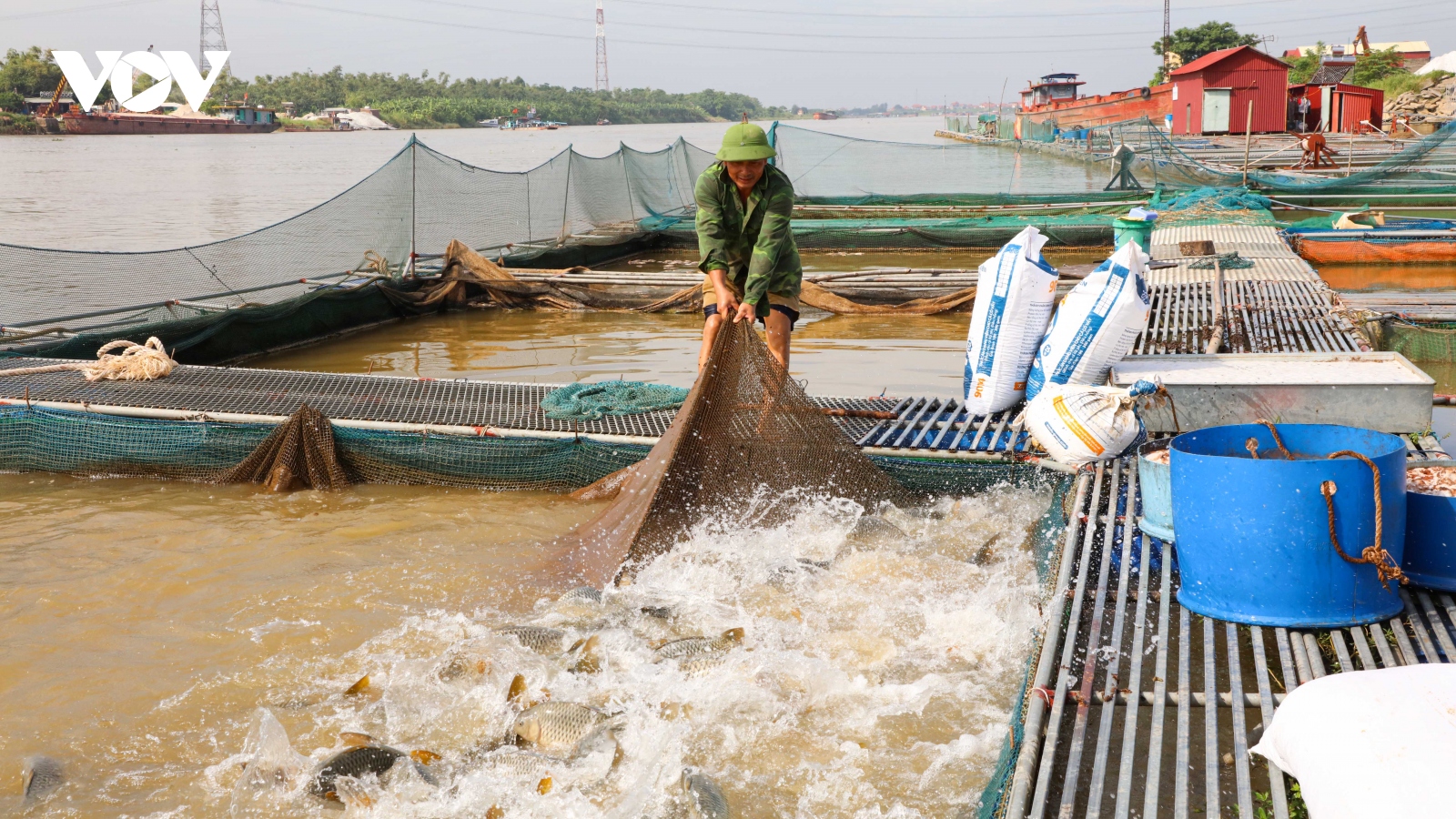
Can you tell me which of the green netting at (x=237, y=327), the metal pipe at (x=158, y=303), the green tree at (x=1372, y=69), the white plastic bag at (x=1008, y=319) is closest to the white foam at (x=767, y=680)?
the white plastic bag at (x=1008, y=319)

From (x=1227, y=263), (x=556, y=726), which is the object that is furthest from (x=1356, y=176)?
(x=556, y=726)

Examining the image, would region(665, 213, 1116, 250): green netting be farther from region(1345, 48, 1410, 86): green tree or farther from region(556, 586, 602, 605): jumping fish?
region(1345, 48, 1410, 86): green tree

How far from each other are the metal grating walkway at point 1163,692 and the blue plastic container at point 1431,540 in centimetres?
5

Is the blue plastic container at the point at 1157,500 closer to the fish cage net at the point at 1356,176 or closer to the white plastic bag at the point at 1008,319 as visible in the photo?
the white plastic bag at the point at 1008,319

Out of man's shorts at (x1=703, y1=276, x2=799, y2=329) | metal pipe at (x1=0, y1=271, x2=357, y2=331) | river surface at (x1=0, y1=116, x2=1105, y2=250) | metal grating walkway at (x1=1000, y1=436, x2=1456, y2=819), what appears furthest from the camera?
river surface at (x1=0, y1=116, x2=1105, y2=250)

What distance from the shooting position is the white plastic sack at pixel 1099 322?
4.23 meters

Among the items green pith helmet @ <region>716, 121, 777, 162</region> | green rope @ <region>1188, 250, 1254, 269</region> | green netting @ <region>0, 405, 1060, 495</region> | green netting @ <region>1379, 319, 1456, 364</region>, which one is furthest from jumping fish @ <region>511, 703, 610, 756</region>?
green rope @ <region>1188, 250, 1254, 269</region>

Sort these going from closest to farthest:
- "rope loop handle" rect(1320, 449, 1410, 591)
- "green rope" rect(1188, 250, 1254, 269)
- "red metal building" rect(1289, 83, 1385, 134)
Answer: "rope loop handle" rect(1320, 449, 1410, 591), "green rope" rect(1188, 250, 1254, 269), "red metal building" rect(1289, 83, 1385, 134)

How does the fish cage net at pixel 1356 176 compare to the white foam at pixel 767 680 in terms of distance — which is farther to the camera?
the fish cage net at pixel 1356 176

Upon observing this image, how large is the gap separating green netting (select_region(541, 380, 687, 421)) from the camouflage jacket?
76cm

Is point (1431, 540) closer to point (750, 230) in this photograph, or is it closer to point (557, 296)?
point (750, 230)

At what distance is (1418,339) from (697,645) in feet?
17.7

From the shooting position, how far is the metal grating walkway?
2027mm

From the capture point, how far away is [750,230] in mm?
4676
